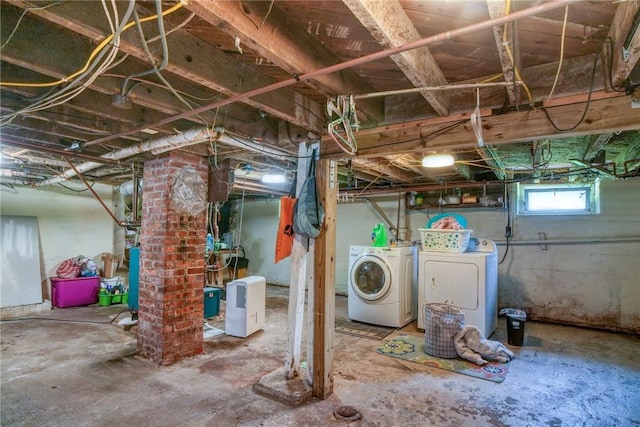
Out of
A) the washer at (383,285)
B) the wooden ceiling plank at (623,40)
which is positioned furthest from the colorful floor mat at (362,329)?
the wooden ceiling plank at (623,40)

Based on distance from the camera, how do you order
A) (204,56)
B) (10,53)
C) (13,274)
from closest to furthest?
(10,53)
(204,56)
(13,274)

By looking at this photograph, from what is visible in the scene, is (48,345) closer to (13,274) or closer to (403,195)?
(13,274)

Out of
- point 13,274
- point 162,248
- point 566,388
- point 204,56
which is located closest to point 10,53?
point 204,56

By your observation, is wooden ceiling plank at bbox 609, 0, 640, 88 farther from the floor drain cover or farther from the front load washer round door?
the front load washer round door

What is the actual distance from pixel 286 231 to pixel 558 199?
4.22 meters

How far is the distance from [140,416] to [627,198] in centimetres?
578

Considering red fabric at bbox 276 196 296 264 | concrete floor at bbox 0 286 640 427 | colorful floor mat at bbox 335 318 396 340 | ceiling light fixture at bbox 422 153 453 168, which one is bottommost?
colorful floor mat at bbox 335 318 396 340

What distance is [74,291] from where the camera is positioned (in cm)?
514

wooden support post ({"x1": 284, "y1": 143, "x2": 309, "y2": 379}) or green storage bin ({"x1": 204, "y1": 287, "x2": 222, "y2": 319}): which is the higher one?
wooden support post ({"x1": 284, "y1": 143, "x2": 309, "y2": 379})

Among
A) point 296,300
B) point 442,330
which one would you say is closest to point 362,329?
point 442,330

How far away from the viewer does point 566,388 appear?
2732 millimetres

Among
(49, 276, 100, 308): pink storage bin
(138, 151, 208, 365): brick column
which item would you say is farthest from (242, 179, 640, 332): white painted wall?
(49, 276, 100, 308): pink storage bin

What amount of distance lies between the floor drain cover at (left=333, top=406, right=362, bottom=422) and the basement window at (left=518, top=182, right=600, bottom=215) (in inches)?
158

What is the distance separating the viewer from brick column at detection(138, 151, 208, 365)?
3021 millimetres
